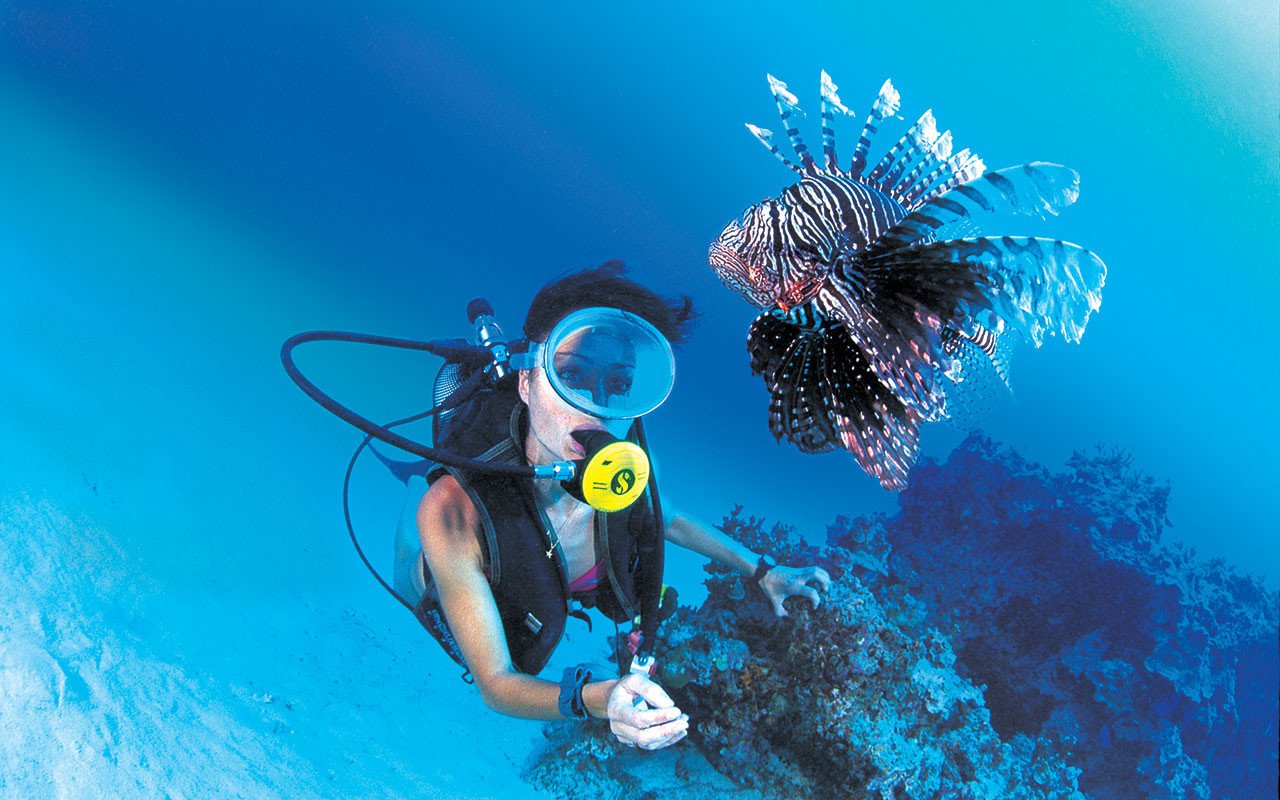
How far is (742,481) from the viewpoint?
60.0 ft

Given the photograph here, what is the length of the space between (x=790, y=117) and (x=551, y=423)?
1.53 meters

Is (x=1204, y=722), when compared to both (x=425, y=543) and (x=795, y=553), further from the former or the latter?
(x=425, y=543)

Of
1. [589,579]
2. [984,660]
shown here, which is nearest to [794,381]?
[589,579]

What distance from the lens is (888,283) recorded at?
1.92m

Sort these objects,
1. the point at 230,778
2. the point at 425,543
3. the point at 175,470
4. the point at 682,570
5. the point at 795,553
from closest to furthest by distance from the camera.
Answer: the point at 425,543
the point at 230,778
the point at 795,553
the point at 175,470
the point at 682,570

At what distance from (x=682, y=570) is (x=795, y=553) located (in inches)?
308

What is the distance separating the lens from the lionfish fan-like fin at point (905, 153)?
89.0 inches

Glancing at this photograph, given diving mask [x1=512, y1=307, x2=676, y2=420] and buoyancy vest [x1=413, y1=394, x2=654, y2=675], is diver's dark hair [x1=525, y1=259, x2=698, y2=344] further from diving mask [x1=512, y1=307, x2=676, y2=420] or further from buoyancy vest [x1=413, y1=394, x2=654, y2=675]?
buoyancy vest [x1=413, y1=394, x2=654, y2=675]

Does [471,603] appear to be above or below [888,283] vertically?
below

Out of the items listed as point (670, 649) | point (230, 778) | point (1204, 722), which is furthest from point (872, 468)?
point (1204, 722)

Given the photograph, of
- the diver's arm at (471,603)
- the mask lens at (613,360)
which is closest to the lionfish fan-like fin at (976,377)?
the mask lens at (613,360)

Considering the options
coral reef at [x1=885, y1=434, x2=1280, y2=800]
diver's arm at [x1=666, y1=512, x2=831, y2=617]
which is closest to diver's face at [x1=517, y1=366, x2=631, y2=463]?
diver's arm at [x1=666, y1=512, x2=831, y2=617]

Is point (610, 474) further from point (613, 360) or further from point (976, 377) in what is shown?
point (976, 377)

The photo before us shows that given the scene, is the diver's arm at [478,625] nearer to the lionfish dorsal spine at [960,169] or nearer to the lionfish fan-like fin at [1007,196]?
the lionfish fan-like fin at [1007,196]
